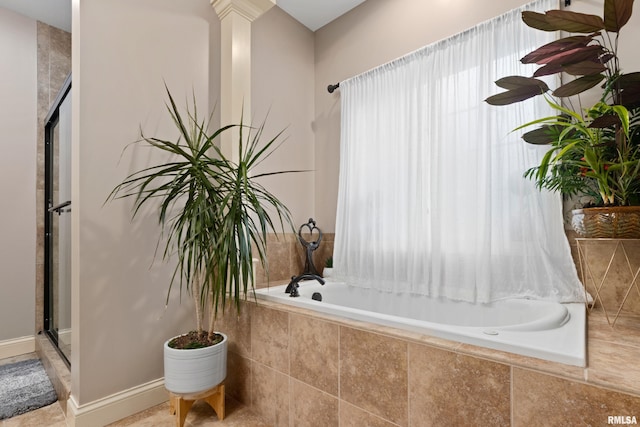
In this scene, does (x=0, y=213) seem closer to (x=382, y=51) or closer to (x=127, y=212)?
(x=127, y=212)

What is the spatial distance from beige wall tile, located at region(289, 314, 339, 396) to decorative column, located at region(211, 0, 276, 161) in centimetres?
122

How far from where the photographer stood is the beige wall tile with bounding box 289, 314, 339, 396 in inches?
54.6

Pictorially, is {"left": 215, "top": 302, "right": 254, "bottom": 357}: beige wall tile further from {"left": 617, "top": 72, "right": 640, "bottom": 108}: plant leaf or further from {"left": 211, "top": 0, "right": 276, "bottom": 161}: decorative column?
{"left": 617, "top": 72, "right": 640, "bottom": 108}: plant leaf

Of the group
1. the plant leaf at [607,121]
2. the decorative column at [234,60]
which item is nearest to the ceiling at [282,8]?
the decorative column at [234,60]

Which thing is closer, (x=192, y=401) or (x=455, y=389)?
(x=455, y=389)

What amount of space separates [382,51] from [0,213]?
321 centimetres

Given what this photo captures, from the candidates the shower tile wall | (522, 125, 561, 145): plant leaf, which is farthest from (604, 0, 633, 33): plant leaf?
the shower tile wall

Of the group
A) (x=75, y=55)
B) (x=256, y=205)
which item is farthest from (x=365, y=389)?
(x=75, y=55)

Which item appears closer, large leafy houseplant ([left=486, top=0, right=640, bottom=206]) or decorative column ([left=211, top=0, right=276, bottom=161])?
Result: large leafy houseplant ([left=486, top=0, right=640, bottom=206])

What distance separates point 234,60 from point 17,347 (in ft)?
9.10

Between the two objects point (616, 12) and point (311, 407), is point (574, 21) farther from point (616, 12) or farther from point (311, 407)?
point (311, 407)

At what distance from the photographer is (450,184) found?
1.99 m

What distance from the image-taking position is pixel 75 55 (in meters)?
1.69

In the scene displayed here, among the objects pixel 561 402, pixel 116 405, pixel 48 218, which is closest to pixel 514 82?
pixel 561 402
